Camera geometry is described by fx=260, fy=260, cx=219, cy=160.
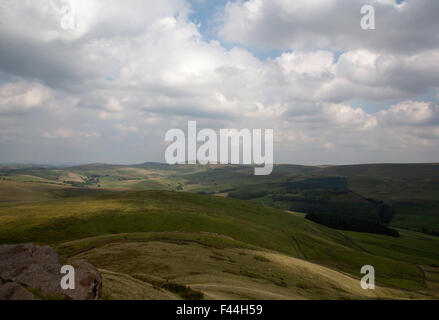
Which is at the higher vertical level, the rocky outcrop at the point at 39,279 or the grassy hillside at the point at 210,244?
the rocky outcrop at the point at 39,279

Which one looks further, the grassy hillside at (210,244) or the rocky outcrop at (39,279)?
the grassy hillside at (210,244)

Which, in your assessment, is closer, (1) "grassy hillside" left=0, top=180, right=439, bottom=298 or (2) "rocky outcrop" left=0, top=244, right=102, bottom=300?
(2) "rocky outcrop" left=0, top=244, right=102, bottom=300

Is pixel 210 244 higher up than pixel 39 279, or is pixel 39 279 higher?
pixel 39 279

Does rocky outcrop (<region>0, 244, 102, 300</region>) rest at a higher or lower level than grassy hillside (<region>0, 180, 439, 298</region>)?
higher
